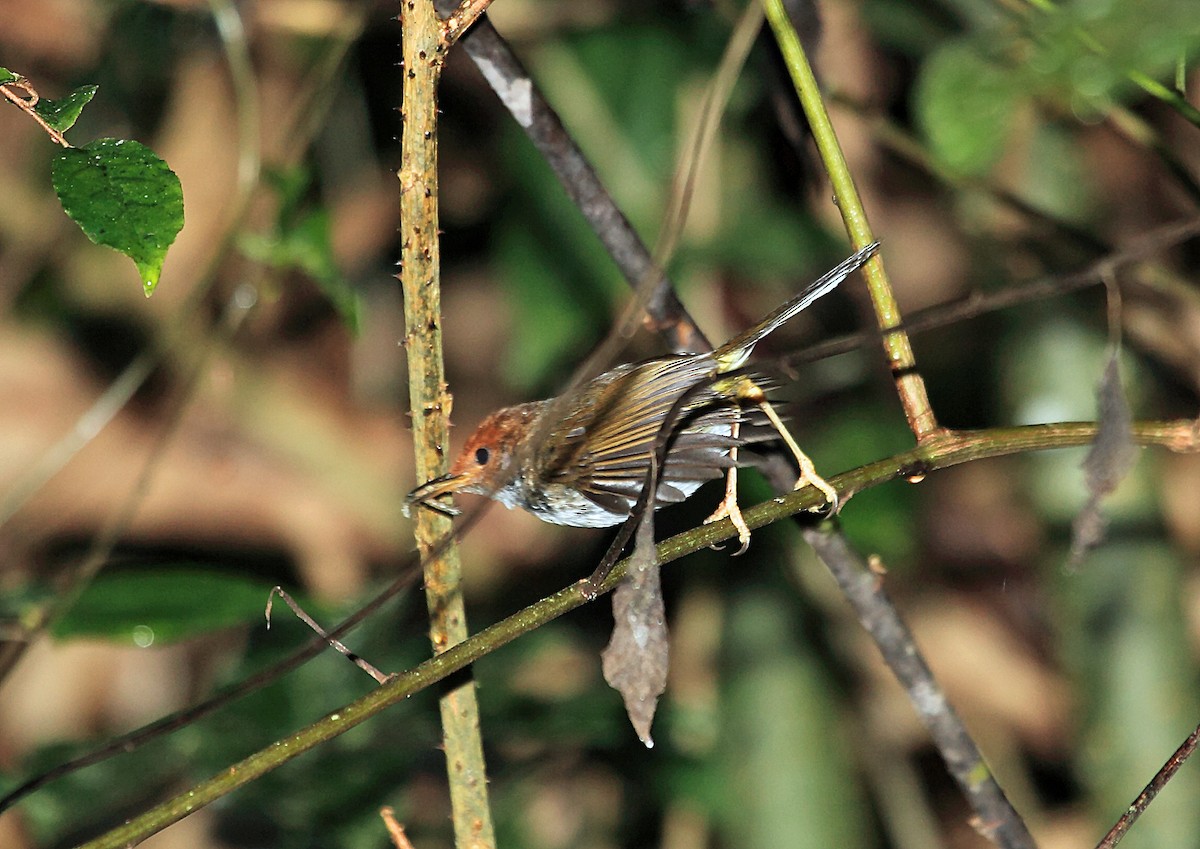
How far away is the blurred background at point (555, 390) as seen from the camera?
301cm

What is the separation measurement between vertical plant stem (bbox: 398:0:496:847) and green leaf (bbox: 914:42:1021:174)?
70 cm

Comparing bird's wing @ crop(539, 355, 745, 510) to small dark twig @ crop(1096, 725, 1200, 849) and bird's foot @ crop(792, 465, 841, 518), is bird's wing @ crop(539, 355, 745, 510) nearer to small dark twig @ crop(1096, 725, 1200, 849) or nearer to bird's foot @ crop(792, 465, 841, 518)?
bird's foot @ crop(792, 465, 841, 518)

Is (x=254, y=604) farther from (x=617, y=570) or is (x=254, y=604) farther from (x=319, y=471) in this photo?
(x=319, y=471)

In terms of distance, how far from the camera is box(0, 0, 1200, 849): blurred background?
301 cm

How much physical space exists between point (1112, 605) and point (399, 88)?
3.13 m

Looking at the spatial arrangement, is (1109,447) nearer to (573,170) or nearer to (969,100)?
(969,100)

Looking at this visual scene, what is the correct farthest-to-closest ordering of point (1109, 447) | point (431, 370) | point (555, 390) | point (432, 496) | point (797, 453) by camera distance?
1. point (555, 390)
2. point (797, 453)
3. point (432, 496)
4. point (431, 370)
5. point (1109, 447)

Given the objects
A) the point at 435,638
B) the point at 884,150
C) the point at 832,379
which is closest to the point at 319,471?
the point at 832,379

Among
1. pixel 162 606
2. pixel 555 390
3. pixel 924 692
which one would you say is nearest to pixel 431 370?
pixel 924 692

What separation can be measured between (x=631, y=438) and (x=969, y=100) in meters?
0.87

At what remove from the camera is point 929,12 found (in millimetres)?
3967

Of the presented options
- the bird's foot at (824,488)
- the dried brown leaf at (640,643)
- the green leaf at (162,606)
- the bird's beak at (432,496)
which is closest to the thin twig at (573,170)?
the bird's foot at (824,488)

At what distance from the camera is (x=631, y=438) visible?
2203 mm

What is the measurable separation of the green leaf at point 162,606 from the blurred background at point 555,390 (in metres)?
0.01
